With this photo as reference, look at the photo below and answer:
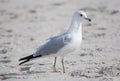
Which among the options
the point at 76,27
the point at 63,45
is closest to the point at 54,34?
the point at 76,27

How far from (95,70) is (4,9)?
10.2 metres

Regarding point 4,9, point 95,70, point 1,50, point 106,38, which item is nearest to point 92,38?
point 106,38

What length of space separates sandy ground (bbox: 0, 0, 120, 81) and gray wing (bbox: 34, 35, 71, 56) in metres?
0.40

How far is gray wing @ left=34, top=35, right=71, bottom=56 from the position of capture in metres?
9.52

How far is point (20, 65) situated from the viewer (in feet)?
34.2

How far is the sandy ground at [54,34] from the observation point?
9.45 meters

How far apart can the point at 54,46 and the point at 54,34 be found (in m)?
4.33

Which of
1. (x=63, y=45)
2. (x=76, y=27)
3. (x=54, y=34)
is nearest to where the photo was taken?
(x=63, y=45)

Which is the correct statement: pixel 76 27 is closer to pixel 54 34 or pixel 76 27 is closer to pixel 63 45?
pixel 63 45

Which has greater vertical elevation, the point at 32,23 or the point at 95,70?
the point at 32,23

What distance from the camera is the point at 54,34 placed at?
13.9 metres

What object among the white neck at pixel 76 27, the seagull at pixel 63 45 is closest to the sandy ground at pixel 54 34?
the seagull at pixel 63 45

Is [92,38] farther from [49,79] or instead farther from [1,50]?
[49,79]

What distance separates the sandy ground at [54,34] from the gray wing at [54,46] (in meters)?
0.40
